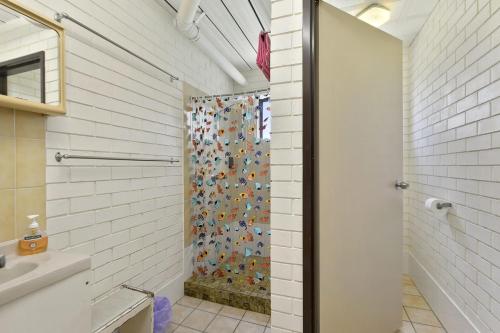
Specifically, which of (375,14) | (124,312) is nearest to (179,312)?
(124,312)

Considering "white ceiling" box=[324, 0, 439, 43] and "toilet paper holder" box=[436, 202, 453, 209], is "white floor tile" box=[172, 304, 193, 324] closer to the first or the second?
"toilet paper holder" box=[436, 202, 453, 209]

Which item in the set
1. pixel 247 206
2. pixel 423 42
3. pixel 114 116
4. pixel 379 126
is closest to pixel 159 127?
pixel 114 116

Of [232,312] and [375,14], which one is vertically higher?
[375,14]

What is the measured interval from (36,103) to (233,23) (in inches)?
73.6

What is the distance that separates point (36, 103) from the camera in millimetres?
1131

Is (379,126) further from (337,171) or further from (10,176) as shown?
(10,176)

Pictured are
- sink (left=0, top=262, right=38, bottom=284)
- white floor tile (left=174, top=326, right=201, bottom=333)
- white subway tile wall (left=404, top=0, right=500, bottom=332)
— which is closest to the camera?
sink (left=0, top=262, right=38, bottom=284)

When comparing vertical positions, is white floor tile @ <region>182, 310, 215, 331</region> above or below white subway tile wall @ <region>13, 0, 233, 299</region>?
below

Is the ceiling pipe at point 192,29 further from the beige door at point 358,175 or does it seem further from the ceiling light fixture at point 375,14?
the ceiling light fixture at point 375,14

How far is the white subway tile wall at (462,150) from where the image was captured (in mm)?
1263

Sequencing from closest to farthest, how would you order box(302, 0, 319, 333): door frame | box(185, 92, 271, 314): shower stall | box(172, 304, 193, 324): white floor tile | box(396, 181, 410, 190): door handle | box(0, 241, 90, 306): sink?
box(0, 241, 90, 306): sink
box(302, 0, 319, 333): door frame
box(396, 181, 410, 190): door handle
box(172, 304, 193, 324): white floor tile
box(185, 92, 271, 314): shower stall

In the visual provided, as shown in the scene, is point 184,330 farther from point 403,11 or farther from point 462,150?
point 403,11

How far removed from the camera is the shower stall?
2154 mm

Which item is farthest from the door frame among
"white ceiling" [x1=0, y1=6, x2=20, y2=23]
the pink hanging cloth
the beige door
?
"white ceiling" [x1=0, y1=6, x2=20, y2=23]
